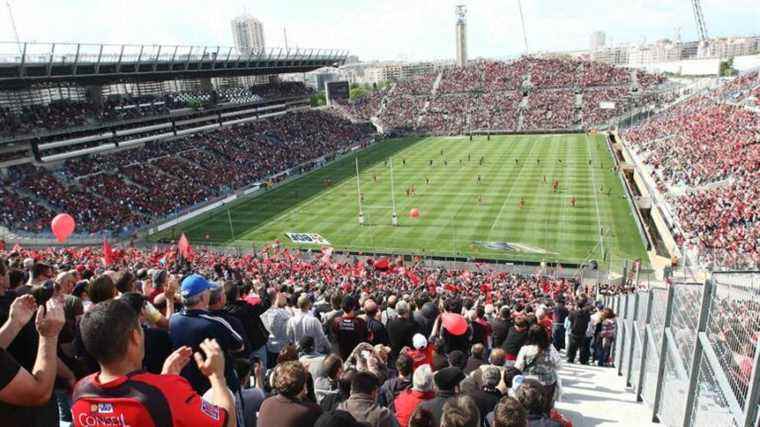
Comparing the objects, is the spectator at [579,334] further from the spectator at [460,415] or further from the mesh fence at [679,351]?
the spectator at [460,415]

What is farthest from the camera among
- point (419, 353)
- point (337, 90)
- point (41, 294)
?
point (337, 90)

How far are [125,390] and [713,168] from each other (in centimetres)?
4200

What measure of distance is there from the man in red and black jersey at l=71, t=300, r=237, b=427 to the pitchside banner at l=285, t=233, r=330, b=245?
109ft

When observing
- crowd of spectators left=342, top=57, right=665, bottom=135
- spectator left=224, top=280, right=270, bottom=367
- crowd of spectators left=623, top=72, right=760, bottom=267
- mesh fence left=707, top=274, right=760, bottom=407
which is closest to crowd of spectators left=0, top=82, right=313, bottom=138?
crowd of spectators left=342, top=57, right=665, bottom=135

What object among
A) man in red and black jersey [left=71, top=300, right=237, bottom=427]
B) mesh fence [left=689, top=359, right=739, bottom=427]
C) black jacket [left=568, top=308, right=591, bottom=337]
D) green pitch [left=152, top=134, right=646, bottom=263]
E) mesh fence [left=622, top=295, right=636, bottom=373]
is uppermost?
man in red and black jersey [left=71, top=300, right=237, bottom=427]

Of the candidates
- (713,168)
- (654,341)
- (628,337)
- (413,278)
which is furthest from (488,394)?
(713,168)

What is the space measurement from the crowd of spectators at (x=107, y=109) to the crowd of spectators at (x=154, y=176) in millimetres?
3290

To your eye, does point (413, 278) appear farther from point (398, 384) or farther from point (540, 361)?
point (398, 384)

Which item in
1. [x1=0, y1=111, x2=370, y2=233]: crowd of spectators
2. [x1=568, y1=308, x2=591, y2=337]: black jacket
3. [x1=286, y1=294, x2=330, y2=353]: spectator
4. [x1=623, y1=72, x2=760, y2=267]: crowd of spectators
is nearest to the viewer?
[x1=286, y1=294, x2=330, y2=353]: spectator

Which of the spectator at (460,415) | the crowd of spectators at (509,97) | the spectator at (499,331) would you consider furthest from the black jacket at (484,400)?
the crowd of spectators at (509,97)

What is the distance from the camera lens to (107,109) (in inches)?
2067

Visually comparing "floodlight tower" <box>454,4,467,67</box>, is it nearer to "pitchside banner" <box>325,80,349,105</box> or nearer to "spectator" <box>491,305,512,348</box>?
"pitchside banner" <box>325,80,349,105</box>

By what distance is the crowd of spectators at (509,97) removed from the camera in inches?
3246

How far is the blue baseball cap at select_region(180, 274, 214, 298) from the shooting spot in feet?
15.7
